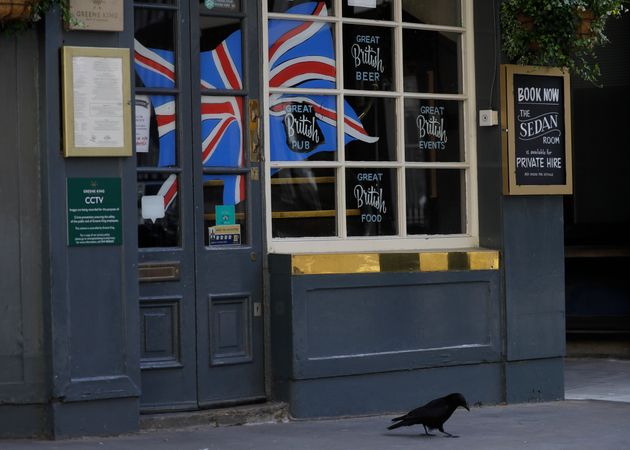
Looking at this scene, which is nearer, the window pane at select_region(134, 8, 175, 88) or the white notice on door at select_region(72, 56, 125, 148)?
the white notice on door at select_region(72, 56, 125, 148)

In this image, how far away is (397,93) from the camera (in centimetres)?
961

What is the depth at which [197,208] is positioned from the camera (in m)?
8.59

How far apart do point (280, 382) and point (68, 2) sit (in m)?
3.20

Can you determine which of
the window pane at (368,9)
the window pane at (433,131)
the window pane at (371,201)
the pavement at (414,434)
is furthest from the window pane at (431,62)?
the pavement at (414,434)

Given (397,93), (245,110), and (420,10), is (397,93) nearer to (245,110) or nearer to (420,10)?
(420,10)

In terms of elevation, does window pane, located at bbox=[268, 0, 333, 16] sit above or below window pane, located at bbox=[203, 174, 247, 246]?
above

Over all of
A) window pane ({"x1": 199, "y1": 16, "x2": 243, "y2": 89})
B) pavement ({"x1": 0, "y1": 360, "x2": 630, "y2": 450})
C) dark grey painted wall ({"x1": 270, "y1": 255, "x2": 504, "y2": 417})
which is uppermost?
window pane ({"x1": 199, "y1": 16, "x2": 243, "y2": 89})

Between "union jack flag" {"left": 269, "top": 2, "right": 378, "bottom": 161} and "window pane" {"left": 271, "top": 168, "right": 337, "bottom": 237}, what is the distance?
0.16 metres

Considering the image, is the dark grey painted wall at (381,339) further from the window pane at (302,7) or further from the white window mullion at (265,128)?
the window pane at (302,7)

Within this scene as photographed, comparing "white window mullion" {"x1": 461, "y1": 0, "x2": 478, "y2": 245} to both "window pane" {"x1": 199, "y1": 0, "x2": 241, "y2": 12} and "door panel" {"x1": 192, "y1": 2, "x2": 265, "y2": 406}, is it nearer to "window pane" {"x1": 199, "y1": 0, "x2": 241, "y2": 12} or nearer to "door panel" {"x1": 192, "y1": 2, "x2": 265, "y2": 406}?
"door panel" {"x1": 192, "y1": 2, "x2": 265, "y2": 406}

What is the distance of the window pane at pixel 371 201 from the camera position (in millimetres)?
9359

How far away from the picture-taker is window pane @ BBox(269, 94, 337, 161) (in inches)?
356

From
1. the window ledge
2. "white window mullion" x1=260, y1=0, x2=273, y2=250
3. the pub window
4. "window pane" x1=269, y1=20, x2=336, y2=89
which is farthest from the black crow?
"window pane" x1=269, y1=20, x2=336, y2=89

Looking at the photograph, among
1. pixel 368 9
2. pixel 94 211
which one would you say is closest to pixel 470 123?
pixel 368 9
